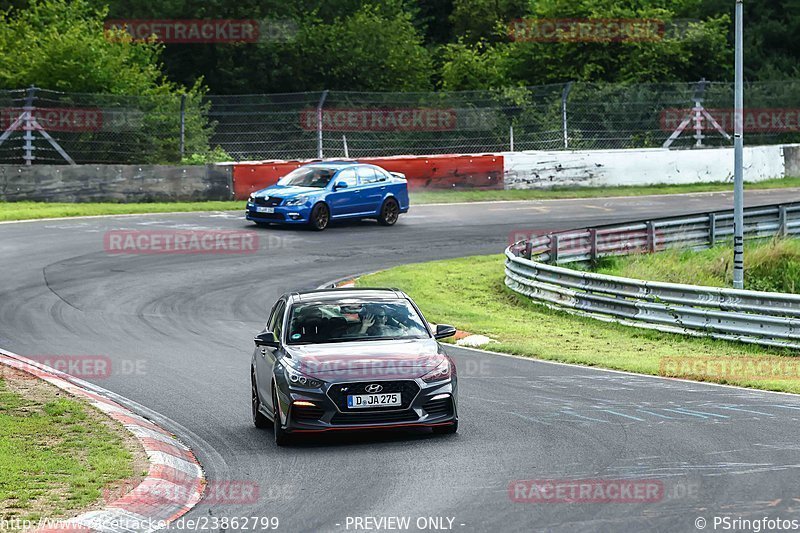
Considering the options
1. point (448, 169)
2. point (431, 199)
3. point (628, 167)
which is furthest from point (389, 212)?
point (628, 167)

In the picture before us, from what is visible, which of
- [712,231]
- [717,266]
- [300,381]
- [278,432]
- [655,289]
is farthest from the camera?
[712,231]

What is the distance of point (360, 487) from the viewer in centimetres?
1012

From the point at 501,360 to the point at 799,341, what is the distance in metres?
4.68

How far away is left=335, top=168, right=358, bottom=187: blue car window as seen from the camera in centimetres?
3181

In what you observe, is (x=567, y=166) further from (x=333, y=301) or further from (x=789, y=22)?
(x=333, y=301)

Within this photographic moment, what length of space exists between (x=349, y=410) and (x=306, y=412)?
1.27ft

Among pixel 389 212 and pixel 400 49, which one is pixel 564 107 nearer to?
pixel 389 212

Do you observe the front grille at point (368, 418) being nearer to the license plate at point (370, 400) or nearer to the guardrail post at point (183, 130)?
the license plate at point (370, 400)

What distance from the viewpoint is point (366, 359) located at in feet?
40.0

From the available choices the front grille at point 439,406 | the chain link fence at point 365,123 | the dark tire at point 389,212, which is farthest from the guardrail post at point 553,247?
the front grille at point 439,406

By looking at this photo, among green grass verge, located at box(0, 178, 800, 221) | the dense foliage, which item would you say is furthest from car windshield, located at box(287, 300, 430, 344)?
the dense foliage

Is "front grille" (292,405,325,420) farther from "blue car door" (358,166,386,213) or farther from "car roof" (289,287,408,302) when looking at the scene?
"blue car door" (358,166,386,213)

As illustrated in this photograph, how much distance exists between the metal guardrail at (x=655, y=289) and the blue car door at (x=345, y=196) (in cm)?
679

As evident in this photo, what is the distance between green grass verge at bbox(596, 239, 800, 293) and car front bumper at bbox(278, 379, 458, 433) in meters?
15.0
